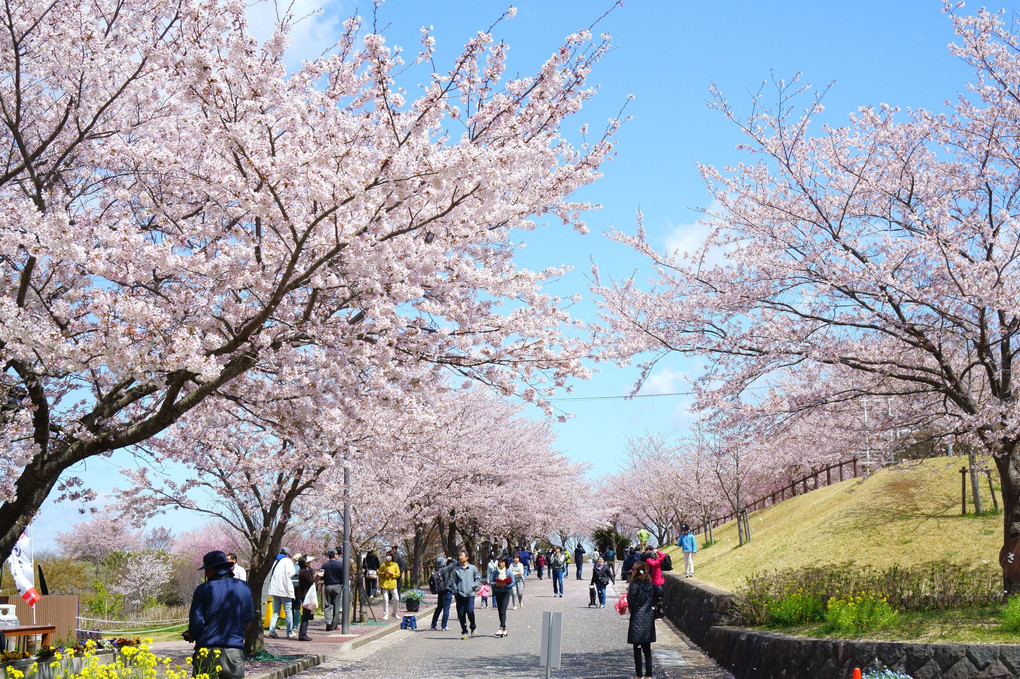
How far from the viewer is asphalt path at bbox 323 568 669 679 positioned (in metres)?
12.6

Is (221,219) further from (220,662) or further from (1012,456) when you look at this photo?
(1012,456)

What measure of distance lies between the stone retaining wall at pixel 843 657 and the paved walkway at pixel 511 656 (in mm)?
514

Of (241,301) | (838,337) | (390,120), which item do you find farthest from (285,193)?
(838,337)

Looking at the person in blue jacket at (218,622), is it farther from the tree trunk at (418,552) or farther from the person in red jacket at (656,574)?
the tree trunk at (418,552)

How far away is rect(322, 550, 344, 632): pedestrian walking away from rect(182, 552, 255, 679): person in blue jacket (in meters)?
11.3

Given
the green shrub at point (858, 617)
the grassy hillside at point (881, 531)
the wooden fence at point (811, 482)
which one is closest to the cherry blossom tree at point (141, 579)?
the grassy hillside at point (881, 531)

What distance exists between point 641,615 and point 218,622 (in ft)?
19.4

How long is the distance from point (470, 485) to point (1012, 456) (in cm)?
2506

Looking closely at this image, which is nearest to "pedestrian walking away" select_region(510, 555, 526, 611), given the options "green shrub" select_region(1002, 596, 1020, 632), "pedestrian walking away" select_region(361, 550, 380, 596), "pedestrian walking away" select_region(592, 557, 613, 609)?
"pedestrian walking away" select_region(592, 557, 613, 609)

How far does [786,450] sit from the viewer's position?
47250mm

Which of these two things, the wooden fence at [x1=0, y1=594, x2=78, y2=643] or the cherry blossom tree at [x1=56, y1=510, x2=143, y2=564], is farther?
the cherry blossom tree at [x1=56, y1=510, x2=143, y2=564]

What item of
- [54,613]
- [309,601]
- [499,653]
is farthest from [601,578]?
[54,613]

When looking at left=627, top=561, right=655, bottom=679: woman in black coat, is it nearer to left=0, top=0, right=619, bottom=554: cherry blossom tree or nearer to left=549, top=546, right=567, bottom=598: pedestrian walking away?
left=0, top=0, right=619, bottom=554: cherry blossom tree

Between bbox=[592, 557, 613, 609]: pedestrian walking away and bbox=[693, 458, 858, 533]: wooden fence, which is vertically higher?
bbox=[693, 458, 858, 533]: wooden fence
